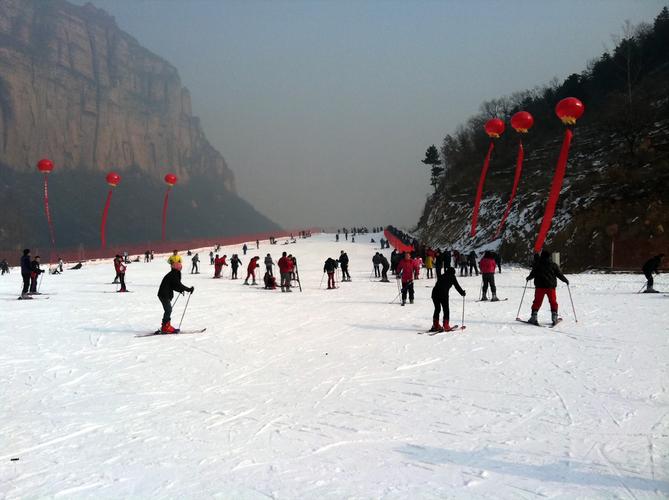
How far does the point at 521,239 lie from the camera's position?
1238 inches

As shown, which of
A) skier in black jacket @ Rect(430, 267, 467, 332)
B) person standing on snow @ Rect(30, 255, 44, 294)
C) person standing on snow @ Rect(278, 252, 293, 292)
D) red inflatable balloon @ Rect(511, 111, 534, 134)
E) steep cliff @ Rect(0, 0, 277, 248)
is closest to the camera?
skier in black jacket @ Rect(430, 267, 467, 332)

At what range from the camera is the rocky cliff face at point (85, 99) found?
364 feet

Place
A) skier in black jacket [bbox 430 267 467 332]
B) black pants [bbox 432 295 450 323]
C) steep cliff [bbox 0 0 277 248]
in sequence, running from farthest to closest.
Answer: steep cliff [bbox 0 0 277 248] → black pants [bbox 432 295 450 323] → skier in black jacket [bbox 430 267 467 332]

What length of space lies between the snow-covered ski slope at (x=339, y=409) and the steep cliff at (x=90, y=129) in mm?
84475

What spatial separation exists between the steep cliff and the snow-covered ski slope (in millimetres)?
84475

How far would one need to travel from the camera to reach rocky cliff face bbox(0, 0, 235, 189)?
11088 cm

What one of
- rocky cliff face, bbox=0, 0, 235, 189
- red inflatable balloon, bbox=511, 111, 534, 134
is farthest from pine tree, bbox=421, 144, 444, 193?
rocky cliff face, bbox=0, 0, 235, 189

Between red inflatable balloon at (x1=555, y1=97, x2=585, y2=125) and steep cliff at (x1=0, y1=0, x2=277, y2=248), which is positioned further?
steep cliff at (x1=0, y1=0, x2=277, y2=248)

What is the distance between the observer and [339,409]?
5906 millimetres

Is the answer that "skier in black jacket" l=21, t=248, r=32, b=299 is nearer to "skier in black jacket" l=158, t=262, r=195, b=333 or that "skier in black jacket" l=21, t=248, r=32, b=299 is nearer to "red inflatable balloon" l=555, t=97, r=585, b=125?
"skier in black jacket" l=158, t=262, r=195, b=333

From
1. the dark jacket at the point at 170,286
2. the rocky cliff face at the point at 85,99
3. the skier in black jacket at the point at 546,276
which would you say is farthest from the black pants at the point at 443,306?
the rocky cliff face at the point at 85,99

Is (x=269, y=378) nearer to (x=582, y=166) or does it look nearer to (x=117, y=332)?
(x=117, y=332)

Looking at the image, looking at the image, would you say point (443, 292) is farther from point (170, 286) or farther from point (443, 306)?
point (170, 286)

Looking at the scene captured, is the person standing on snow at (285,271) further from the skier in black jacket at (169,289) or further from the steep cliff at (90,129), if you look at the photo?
the steep cliff at (90,129)
